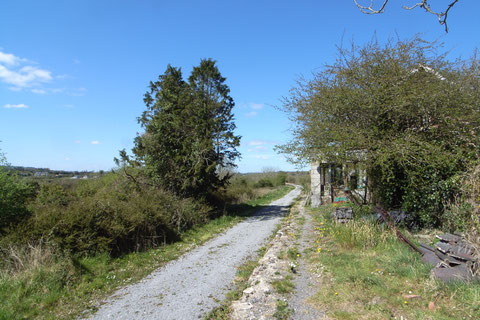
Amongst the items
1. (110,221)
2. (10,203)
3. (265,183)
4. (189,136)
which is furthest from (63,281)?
(265,183)

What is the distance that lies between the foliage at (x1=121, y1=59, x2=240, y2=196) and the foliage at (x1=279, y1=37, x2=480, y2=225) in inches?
250

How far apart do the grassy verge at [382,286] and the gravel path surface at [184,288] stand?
198 centimetres

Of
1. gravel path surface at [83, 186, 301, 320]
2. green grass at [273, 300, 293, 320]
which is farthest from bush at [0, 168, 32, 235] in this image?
green grass at [273, 300, 293, 320]

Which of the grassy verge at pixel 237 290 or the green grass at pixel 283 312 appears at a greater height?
the green grass at pixel 283 312

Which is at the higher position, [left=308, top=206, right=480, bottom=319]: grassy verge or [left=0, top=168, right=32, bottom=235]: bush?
[left=0, top=168, right=32, bottom=235]: bush

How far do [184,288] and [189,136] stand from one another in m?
9.49

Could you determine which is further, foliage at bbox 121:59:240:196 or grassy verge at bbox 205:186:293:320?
foliage at bbox 121:59:240:196

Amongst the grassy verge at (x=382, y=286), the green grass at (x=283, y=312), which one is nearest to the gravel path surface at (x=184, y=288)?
the green grass at (x=283, y=312)

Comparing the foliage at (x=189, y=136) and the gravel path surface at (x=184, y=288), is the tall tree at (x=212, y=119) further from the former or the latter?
the gravel path surface at (x=184, y=288)

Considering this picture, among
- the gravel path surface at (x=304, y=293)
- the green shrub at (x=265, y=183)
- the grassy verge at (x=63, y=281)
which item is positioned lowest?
the grassy verge at (x=63, y=281)

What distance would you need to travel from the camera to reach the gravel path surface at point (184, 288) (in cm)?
474

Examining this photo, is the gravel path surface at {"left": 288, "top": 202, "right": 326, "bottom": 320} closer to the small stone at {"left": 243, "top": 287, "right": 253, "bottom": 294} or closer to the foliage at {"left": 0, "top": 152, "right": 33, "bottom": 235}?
the small stone at {"left": 243, "top": 287, "right": 253, "bottom": 294}

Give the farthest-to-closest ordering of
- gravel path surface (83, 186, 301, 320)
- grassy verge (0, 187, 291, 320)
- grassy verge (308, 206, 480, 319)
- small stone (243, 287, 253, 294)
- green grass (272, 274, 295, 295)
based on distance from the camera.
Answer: small stone (243, 287, 253, 294), green grass (272, 274, 295, 295), grassy verge (0, 187, 291, 320), gravel path surface (83, 186, 301, 320), grassy verge (308, 206, 480, 319)

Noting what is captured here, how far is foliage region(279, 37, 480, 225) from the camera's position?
761cm
